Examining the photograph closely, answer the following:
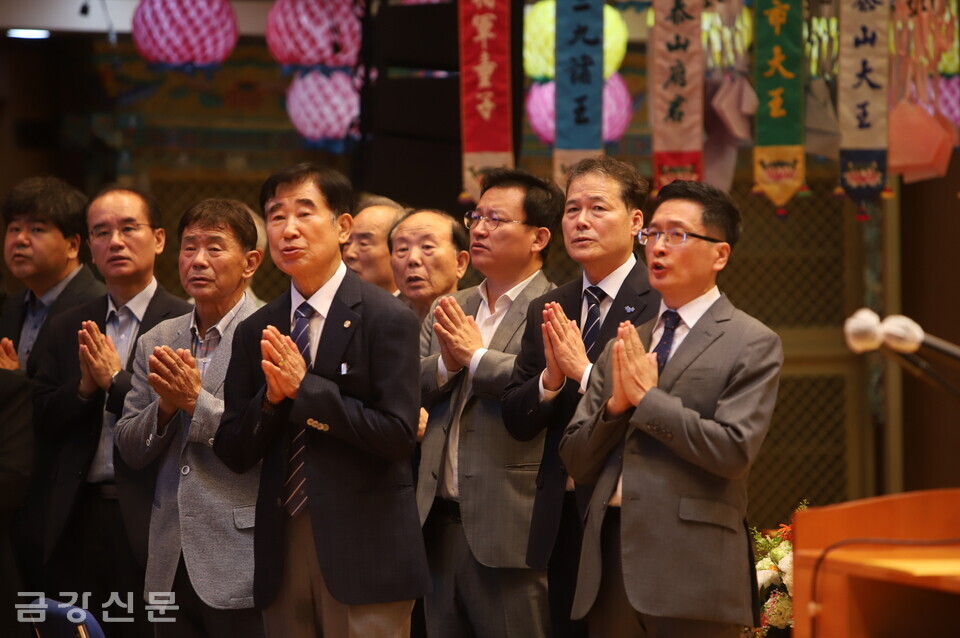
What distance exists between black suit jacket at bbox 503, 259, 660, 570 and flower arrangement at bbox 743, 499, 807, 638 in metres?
0.66

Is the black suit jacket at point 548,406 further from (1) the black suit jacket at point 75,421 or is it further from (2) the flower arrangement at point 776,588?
(1) the black suit jacket at point 75,421

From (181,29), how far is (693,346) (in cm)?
372

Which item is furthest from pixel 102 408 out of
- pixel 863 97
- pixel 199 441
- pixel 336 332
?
pixel 863 97

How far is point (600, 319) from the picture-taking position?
322 centimetres

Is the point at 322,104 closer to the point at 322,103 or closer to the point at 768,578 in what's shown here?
the point at 322,103

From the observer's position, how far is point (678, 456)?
104 inches

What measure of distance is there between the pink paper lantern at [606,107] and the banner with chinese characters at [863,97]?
121 cm

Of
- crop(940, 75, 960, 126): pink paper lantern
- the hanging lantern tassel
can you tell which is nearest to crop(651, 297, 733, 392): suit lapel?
the hanging lantern tassel

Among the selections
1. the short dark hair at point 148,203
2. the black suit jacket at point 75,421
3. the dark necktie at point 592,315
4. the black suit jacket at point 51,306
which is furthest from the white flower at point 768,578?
the black suit jacket at point 51,306

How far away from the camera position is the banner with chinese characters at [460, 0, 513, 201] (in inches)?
204

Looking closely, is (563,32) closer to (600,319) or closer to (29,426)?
(600,319)

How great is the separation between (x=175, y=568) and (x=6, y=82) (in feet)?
14.5

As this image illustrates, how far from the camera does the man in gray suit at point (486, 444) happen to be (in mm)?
3270

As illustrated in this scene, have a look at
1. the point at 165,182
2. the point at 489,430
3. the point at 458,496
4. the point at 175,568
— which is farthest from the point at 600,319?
the point at 165,182
